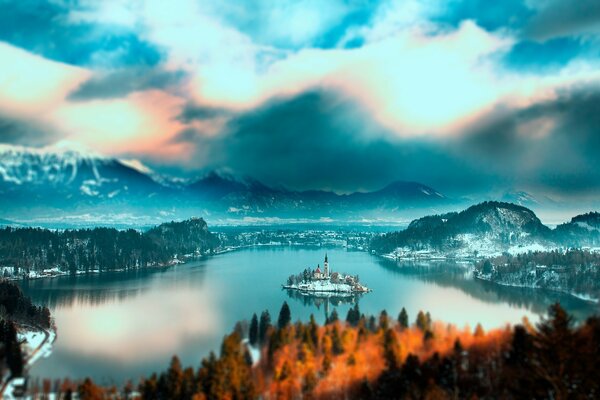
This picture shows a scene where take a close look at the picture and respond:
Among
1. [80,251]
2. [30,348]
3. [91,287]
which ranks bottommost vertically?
[30,348]

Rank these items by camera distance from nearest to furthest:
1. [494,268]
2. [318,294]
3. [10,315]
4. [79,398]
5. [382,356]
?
[79,398] < [382,356] < [10,315] < [318,294] < [494,268]

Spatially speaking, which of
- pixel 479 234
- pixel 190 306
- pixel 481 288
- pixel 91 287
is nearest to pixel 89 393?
pixel 190 306

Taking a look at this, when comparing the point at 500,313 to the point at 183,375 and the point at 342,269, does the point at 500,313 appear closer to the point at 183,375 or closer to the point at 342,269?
the point at 183,375

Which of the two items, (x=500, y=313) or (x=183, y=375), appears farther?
(x=500, y=313)

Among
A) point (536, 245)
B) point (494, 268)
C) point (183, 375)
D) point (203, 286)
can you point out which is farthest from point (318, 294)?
point (536, 245)

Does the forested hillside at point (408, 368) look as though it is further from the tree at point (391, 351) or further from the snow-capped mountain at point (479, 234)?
the snow-capped mountain at point (479, 234)

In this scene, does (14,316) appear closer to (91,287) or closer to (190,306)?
(190,306)

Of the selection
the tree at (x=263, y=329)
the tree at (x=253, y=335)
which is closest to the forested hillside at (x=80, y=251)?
the tree at (x=263, y=329)
